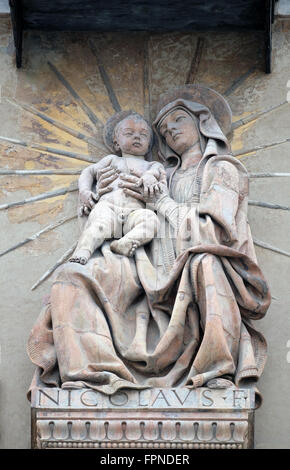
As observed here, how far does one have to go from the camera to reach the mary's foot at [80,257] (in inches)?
360

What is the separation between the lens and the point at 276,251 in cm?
986

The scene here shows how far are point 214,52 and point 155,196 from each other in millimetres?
1526

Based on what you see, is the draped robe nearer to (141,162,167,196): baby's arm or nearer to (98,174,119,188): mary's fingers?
(141,162,167,196): baby's arm

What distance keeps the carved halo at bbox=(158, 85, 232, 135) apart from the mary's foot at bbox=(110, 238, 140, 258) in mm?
1337

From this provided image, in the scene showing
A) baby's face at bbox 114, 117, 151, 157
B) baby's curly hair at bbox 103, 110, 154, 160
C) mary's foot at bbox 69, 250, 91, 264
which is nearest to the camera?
mary's foot at bbox 69, 250, 91, 264

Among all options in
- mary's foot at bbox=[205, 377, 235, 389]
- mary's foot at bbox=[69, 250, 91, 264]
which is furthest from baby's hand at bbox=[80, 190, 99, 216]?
mary's foot at bbox=[205, 377, 235, 389]

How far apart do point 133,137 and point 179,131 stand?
0.32m

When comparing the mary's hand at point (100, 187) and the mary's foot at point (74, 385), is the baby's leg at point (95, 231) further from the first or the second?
the mary's foot at point (74, 385)

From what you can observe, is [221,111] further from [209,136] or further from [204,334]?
[204,334]

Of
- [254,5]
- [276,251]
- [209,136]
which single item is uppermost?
[254,5]

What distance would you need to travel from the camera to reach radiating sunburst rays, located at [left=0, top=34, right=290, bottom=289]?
1020 centimetres

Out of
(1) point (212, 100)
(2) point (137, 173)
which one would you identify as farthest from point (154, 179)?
(1) point (212, 100)

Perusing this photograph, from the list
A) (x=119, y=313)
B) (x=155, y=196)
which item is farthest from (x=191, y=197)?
(x=119, y=313)

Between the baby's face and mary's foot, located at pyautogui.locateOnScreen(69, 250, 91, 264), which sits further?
the baby's face
